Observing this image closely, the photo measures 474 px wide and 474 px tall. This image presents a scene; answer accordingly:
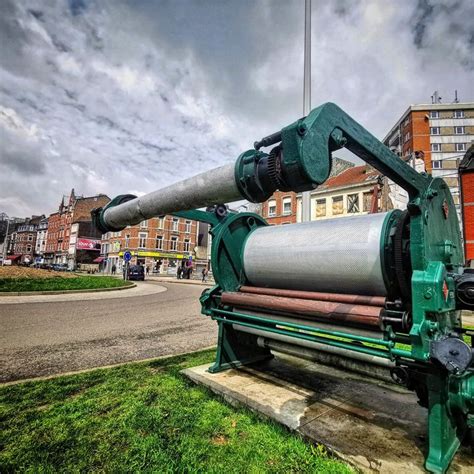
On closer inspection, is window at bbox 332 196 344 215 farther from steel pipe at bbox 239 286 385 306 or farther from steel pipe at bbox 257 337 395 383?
steel pipe at bbox 257 337 395 383

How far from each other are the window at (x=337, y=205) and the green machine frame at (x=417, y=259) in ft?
90.0

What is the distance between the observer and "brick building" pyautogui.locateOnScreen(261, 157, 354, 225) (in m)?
32.9

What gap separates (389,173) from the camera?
1.89 m

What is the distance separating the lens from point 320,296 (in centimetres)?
247

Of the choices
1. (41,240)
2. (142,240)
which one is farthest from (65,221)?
(142,240)

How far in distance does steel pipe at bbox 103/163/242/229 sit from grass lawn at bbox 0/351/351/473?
5.41 ft

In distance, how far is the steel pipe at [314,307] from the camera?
204 cm

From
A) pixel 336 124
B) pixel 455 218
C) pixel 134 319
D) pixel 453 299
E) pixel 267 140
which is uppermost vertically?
pixel 336 124

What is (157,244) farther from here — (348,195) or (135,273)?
(348,195)

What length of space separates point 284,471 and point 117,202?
2.31 meters

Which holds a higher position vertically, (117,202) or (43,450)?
(117,202)

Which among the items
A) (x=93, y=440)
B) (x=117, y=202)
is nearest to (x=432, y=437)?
(x=93, y=440)

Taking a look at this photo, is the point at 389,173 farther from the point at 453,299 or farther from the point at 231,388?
the point at 231,388

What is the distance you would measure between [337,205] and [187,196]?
29.3 meters
